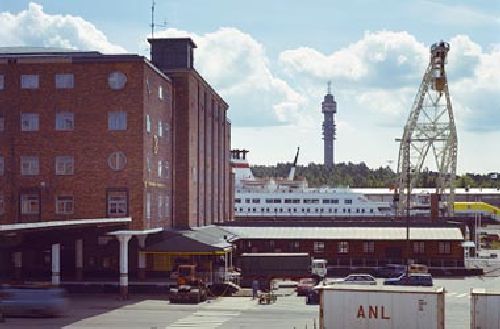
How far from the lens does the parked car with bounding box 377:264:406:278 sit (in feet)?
269

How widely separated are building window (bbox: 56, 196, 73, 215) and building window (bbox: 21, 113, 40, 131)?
18.8 feet

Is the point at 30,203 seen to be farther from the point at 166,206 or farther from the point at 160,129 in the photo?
the point at 166,206

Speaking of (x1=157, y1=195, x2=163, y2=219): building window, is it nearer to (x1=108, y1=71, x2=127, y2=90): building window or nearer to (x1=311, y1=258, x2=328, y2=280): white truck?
(x1=108, y1=71, x2=127, y2=90): building window

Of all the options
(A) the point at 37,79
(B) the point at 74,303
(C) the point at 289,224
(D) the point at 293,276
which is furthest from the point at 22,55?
(C) the point at 289,224

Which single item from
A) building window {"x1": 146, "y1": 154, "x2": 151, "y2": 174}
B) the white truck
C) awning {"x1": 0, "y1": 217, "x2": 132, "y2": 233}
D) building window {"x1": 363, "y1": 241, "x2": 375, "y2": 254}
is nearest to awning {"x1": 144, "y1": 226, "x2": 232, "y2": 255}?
awning {"x1": 0, "y1": 217, "x2": 132, "y2": 233}

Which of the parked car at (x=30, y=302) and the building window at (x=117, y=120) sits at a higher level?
the building window at (x=117, y=120)

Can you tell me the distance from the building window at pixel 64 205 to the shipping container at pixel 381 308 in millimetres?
32462

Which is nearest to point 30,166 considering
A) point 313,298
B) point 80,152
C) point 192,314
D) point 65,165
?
point 65,165

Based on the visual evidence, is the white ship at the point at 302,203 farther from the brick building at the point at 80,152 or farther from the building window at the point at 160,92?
the brick building at the point at 80,152

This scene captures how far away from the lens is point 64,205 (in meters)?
68.2

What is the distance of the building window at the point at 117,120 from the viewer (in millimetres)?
68000

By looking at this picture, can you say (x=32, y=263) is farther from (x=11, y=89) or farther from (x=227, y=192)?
(x=227, y=192)

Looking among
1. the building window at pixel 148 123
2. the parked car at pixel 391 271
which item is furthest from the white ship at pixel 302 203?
the building window at pixel 148 123

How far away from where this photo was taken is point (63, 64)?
68.6 meters
